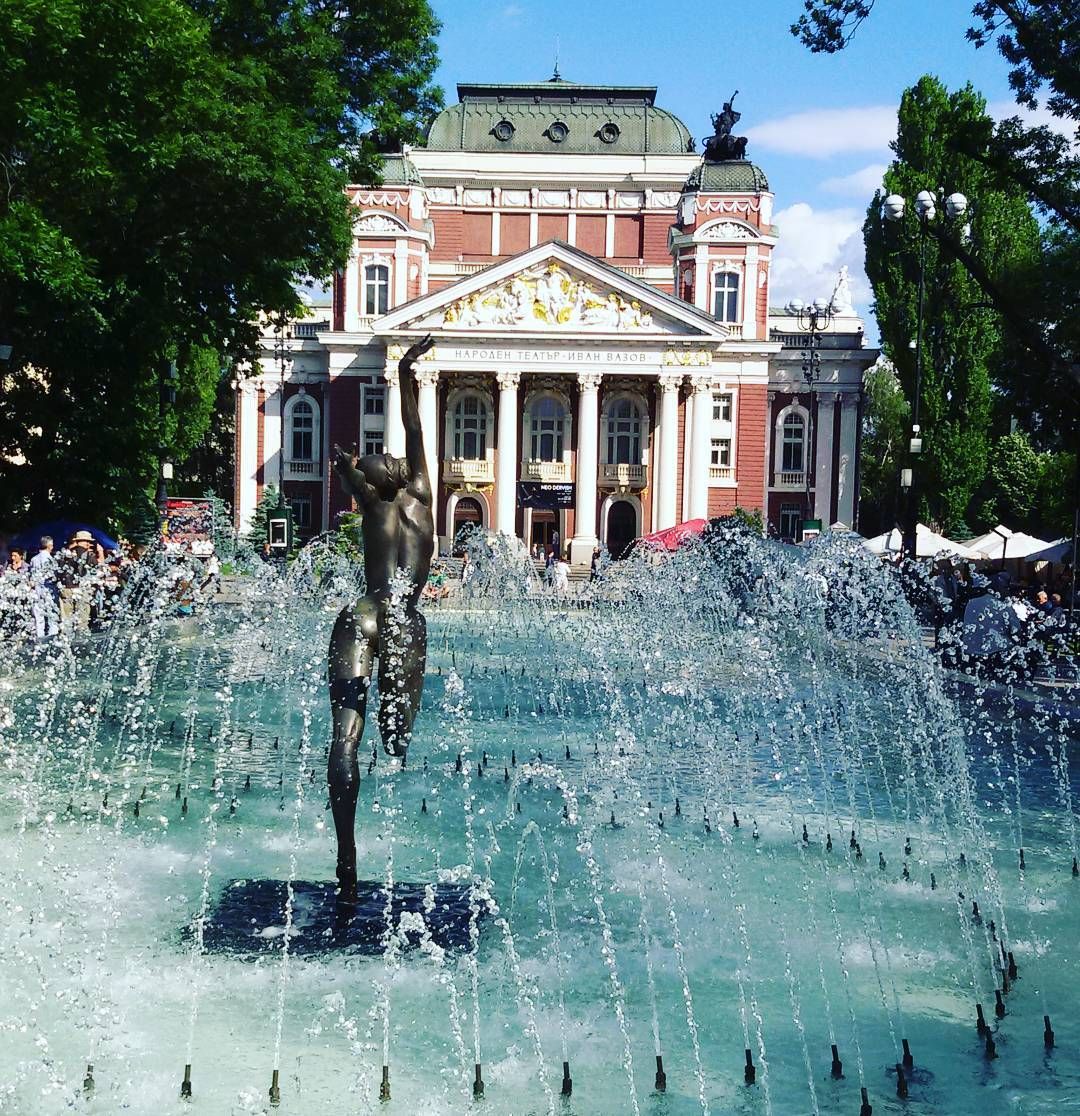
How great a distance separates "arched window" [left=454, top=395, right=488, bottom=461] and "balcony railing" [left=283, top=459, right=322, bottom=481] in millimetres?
6611

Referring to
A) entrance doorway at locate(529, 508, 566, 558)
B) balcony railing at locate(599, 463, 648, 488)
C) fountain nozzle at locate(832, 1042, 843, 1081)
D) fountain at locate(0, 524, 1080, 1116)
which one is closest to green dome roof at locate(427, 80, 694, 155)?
balcony railing at locate(599, 463, 648, 488)

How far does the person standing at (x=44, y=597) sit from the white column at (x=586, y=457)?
113 feet

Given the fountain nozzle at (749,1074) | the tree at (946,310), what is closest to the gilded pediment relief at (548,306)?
the tree at (946,310)

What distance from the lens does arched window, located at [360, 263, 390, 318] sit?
55344mm

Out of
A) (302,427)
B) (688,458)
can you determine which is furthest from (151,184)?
(302,427)

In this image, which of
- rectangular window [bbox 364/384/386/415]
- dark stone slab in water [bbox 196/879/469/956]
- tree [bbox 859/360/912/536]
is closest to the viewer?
dark stone slab in water [bbox 196/879/469/956]

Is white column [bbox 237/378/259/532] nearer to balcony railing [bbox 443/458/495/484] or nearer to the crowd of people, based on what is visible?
balcony railing [bbox 443/458/495/484]

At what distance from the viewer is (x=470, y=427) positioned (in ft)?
179

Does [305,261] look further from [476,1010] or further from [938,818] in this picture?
[476,1010]

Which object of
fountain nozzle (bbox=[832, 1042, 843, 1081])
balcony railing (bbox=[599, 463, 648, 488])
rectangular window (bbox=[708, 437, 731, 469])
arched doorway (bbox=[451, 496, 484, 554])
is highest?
rectangular window (bbox=[708, 437, 731, 469])

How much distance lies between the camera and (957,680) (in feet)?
55.0

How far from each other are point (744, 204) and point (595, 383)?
425 inches

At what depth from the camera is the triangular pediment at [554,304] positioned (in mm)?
50844

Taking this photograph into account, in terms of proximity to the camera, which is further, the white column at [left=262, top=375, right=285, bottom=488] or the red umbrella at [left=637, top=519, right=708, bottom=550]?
the white column at [left=262, top=375, right=285, bottom=488]
